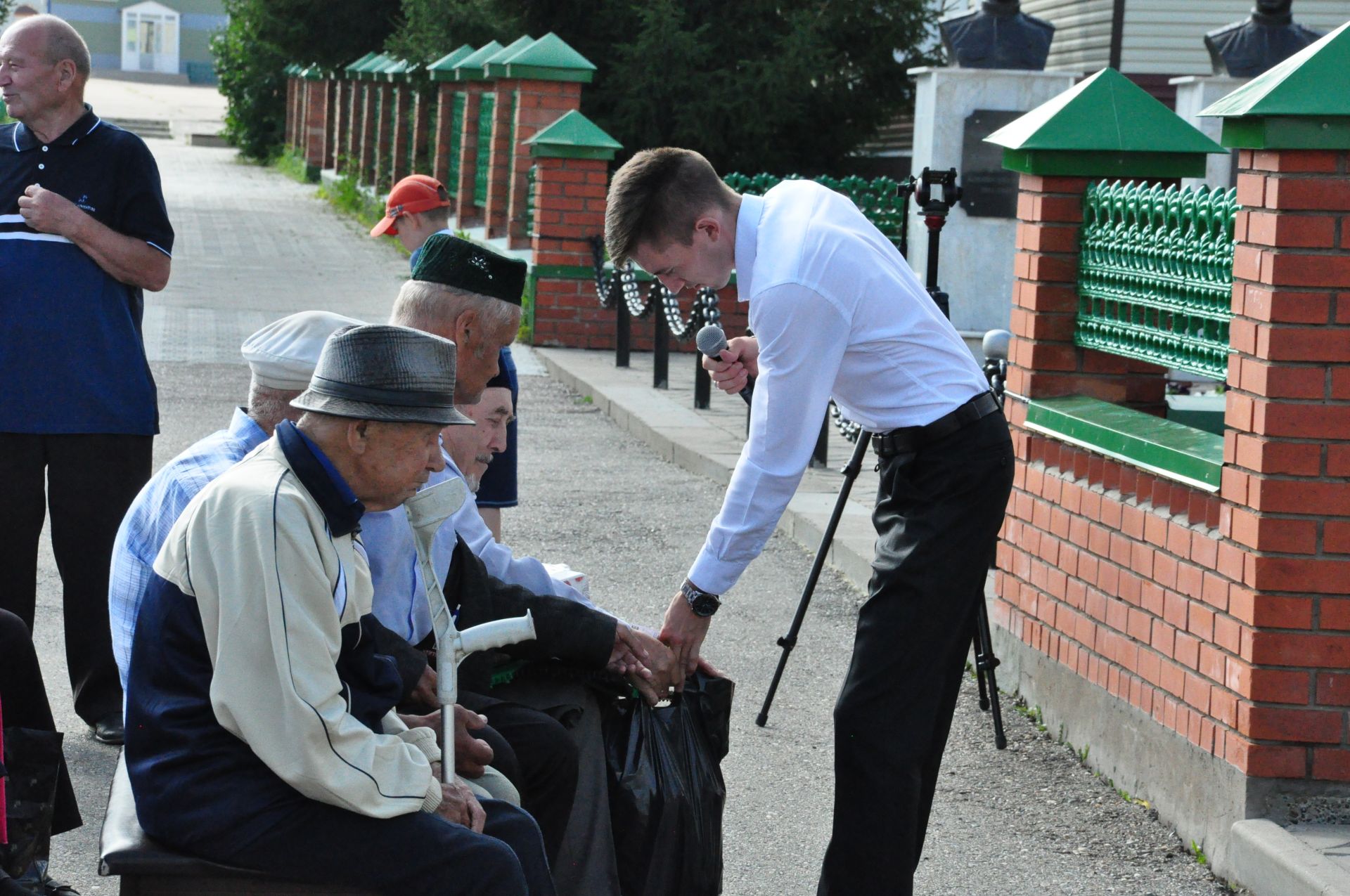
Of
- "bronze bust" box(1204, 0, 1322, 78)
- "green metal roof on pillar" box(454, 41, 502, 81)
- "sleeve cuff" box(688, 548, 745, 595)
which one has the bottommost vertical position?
"sleeve cuff" box(688, 548, 745, 595)

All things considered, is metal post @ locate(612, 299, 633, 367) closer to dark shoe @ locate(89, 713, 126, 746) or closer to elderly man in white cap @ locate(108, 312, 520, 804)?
dark shoe @ locate(89, 713, 126, 746)

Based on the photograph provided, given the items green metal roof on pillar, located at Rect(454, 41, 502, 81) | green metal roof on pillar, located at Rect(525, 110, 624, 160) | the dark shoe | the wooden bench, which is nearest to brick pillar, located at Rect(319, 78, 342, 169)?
green metal roof on pillar, located at Rect(454, 41, 502, 81)

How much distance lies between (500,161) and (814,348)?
14.5m

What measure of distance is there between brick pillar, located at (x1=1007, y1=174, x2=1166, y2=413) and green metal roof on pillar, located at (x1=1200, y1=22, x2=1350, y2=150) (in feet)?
4.69

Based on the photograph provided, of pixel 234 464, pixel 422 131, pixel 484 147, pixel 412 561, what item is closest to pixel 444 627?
pixel 412 561

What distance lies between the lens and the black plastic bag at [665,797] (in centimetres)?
364

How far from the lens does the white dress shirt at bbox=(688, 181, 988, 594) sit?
3.73 m

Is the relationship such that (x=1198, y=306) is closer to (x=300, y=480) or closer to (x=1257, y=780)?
(x=1257, y=780)

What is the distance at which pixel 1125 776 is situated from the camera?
5.06 meters

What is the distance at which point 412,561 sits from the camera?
139 inches

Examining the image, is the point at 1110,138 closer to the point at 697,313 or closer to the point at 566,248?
the point at 697,313

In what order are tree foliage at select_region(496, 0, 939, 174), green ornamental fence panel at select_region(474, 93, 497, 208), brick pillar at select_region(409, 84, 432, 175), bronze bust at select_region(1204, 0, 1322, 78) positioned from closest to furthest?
bronze bust at select_region(1204, 0, 1322, 78), tree foliage at select_region(496, 0, 939, 174), green ornamental fence panel at select_region(474, 93, 497, 208), brick pillar at select_region(409, 84, 432, 175)

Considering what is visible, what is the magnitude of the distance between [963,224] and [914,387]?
34.9ft

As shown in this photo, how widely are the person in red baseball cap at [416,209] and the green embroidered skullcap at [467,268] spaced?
3.31 metres
